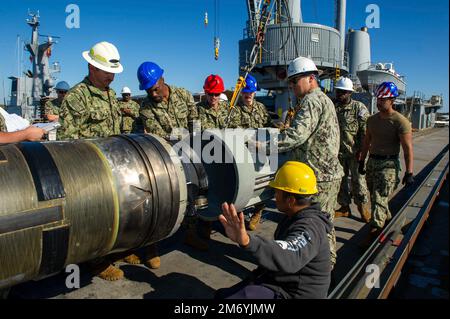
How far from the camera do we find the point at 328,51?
21.9 metres

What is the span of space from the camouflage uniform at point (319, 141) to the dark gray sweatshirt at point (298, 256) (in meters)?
0.89

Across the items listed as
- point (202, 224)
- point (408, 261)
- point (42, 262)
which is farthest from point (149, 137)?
point (408, 261)

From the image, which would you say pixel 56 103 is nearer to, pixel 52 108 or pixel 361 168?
pixel 52 108

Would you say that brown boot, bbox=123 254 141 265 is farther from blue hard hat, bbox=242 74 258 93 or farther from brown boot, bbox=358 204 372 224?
brown boot, bbox=358 204 372 224

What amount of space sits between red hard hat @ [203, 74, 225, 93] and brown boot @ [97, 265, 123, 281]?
8.07ft

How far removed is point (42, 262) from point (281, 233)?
4.82ft

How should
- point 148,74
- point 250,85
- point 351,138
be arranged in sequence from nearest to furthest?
point 148,74 < point 351,138 < point 250,85

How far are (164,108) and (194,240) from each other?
153 cm

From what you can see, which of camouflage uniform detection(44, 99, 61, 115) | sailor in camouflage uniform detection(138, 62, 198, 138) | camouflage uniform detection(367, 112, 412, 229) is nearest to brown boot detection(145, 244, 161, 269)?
sailor in camouflage uniform detection(138, 62, 198, 138)

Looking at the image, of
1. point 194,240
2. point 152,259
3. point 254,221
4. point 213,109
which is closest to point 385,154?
point 254,221

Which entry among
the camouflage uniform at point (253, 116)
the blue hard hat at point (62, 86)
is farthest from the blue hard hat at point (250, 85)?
the blue hard hat at point (62, 86)

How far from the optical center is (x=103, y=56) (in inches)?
129

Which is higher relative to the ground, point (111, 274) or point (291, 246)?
point (291, 246)

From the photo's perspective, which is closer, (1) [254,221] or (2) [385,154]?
(2) [385,154]
